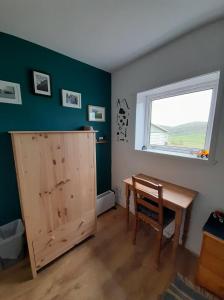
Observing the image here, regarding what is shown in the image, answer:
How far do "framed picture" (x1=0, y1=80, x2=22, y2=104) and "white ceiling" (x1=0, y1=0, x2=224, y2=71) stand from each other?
19.4 inches

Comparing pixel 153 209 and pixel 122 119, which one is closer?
pixel 153 209

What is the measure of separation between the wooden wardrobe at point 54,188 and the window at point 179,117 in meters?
0.99

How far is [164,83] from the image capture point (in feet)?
5.35

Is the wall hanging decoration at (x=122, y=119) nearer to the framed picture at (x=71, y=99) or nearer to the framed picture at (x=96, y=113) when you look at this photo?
the framed picture at (x=96, y=113)

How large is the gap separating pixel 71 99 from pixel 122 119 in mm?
844

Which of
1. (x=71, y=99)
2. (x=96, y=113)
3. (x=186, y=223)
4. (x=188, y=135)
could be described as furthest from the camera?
(x=96, y=113)

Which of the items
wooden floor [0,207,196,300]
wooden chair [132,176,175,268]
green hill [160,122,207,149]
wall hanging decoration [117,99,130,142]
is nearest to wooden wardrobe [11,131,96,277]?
wooden floor [0,207,196,300]

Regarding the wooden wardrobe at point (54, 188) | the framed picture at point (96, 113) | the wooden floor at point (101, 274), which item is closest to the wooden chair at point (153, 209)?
the wooden floor at point (101, 274)

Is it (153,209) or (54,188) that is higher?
(54,188)

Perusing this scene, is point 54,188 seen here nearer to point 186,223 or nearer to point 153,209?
point 153,209

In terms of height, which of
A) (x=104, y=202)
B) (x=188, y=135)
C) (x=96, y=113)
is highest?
(x=96, y=113)

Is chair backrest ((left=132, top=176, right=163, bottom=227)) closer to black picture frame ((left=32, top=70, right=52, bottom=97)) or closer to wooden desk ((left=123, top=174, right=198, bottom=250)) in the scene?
wooden desk ((left=123, top=174, right=198, bottom=250))

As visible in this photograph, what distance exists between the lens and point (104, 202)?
2.30 metres

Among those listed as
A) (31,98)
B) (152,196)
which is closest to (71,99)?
(31,98)
